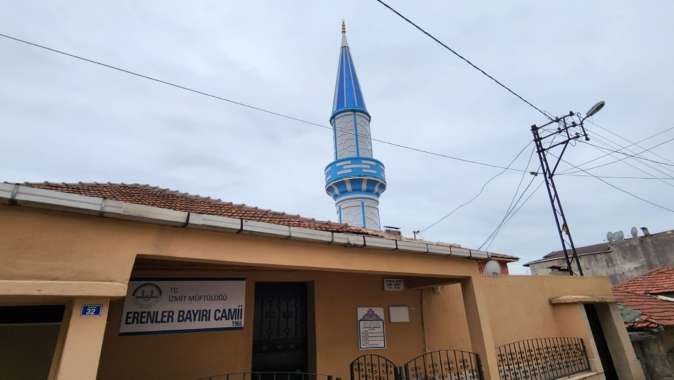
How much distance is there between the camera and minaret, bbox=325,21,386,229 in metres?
17.8

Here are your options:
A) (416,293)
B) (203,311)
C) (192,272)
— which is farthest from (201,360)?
(416,293)

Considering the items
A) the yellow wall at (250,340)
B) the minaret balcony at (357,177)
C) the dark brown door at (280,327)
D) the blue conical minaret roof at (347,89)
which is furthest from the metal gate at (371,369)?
the blue conical minaret roof at (347,89)

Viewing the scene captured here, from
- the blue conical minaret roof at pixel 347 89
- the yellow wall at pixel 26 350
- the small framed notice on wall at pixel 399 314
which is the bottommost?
the yellow wall at pixel 26 350

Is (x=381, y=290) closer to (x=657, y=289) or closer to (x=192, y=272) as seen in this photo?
(x=192, y=272)

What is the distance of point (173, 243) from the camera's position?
11.6 ft

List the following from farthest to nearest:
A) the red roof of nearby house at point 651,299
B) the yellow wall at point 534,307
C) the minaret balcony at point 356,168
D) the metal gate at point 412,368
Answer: the minaret balcony at point 356,168 → the red roof of nearby house at point 651,299 → the yellow wall at point 534,307 → the metal gate at point 412,368

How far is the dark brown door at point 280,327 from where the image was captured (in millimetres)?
5789

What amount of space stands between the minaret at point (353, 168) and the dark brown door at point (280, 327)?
11.4 m

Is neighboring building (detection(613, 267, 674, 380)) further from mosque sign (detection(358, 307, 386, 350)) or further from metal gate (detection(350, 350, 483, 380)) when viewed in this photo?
mosque sign (detection(358, 307, 386, 350))

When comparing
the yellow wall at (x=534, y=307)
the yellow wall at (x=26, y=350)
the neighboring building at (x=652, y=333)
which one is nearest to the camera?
the yellow wall at (x=26, y=350)

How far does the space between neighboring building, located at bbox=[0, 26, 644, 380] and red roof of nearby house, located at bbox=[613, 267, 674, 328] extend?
1039mm

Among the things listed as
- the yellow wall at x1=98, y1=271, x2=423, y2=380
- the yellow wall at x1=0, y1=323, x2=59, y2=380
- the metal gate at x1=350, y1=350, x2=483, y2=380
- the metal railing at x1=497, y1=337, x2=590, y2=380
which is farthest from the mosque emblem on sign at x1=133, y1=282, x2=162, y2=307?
the metal railing at x1=497, y1=337, x2=590, y2=380

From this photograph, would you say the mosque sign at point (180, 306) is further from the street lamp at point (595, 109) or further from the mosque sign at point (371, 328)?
the street lamp at point (595, 109)

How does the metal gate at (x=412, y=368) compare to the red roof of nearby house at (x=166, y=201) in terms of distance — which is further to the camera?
the metal gate at (x=412, y=368)
